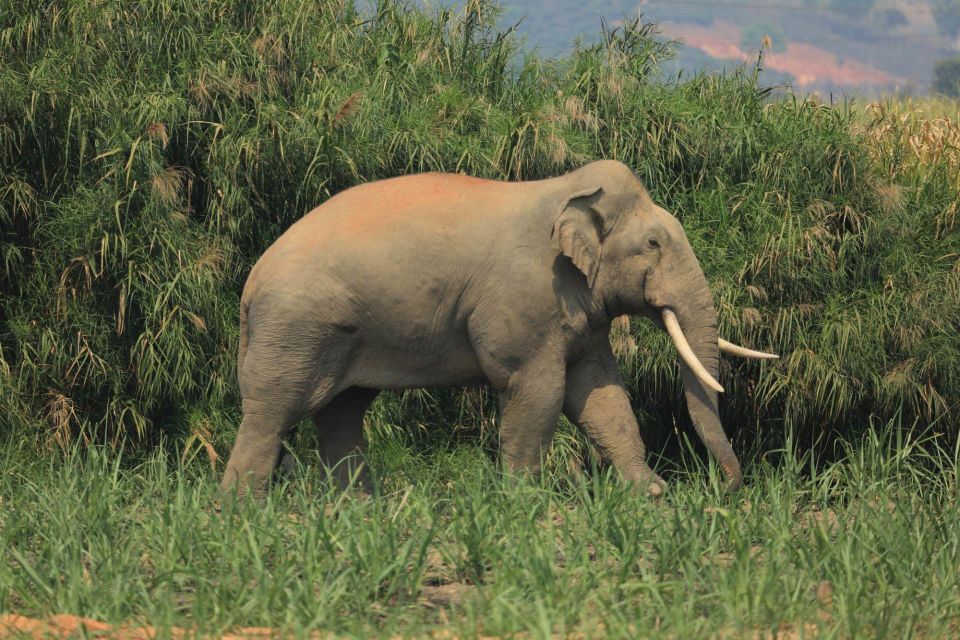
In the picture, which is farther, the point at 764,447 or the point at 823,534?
the point at 764,447

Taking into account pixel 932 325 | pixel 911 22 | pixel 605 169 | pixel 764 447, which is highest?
pixel 605 169

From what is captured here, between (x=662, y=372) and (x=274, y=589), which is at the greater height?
(x=274, y=589)

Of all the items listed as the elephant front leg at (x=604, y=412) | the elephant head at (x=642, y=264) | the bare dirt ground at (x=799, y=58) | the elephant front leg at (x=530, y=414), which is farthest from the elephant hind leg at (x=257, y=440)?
the bare dirt ground at (x=799, y=58)

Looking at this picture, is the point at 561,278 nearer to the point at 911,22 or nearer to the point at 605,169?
the point at 605,169

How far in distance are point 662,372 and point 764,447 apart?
0.83 meters

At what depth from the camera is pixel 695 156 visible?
850cm

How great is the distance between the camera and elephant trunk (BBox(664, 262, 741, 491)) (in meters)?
6.13

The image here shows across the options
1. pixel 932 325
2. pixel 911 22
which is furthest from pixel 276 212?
pixel 911 22

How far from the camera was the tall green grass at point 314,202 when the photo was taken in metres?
7.70

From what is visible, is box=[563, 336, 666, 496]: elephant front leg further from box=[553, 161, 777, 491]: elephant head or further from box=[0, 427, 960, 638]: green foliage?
box=[0, 427, 960, 638]: green foliage

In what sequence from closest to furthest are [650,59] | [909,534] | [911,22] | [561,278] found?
[909,534] < [561,278] < [650,59] < [911,22]

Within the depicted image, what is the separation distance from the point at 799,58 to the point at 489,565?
16053 cm

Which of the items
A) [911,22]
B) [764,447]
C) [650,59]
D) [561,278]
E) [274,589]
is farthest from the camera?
[911,22]

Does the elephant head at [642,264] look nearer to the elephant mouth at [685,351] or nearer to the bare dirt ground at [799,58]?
the elephant mouth at [685,351]
